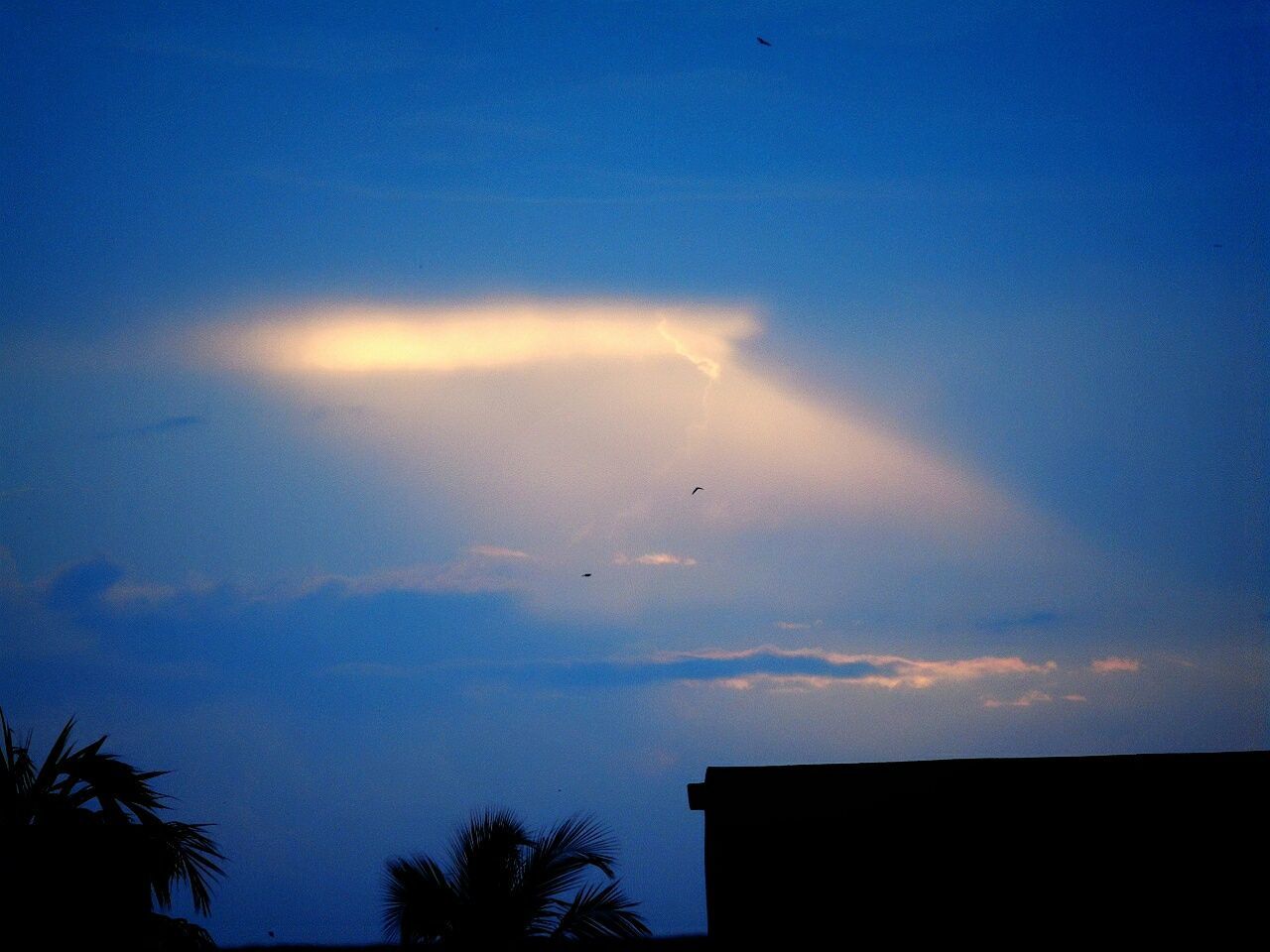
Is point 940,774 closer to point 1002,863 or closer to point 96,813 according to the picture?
point 1002,863

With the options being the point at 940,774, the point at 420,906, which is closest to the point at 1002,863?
the point at 940,774

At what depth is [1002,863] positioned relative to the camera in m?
11.4

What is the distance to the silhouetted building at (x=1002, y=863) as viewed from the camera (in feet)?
36.5

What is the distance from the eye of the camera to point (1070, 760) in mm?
12875

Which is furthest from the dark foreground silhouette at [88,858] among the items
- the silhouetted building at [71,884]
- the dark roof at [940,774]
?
the dark roof at [940,774]

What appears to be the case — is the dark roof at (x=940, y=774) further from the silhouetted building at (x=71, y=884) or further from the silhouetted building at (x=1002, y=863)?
the silhouetted building at (x=71, y=884)

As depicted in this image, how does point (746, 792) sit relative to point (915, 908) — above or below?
above

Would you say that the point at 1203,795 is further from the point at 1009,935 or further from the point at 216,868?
the point at 216,868

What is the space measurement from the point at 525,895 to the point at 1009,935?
278 inches

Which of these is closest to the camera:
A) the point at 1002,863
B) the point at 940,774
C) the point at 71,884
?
the point at 71,884

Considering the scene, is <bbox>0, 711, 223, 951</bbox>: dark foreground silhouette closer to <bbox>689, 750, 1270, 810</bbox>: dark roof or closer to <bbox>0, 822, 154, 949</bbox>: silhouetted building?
<bbox>0, 822, 154, 949</bbox>: silhouetted building

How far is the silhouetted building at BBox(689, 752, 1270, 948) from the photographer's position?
36.5ft

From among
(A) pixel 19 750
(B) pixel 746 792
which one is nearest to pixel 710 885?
(B) pixel 746 792

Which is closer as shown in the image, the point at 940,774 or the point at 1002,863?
the point at 1002,863
